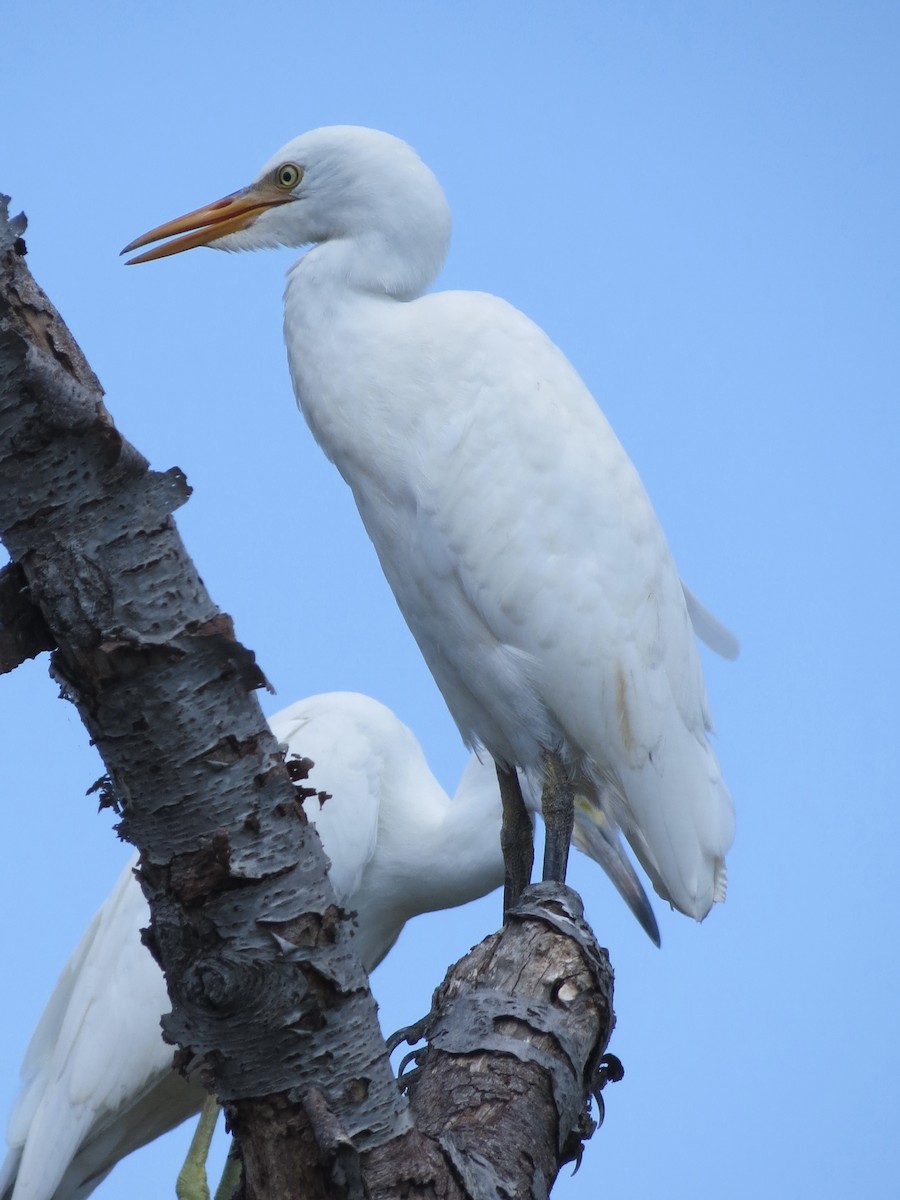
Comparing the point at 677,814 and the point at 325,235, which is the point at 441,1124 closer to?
the point at 677,814

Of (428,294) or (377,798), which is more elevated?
(428,294)

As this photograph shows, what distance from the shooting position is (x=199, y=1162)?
4.09m

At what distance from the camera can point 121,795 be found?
149 cm

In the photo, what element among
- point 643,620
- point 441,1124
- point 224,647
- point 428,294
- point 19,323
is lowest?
point 441,1124

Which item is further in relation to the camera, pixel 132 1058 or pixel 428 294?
pixel 132 1058

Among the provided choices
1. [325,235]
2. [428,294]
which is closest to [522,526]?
[428,294]

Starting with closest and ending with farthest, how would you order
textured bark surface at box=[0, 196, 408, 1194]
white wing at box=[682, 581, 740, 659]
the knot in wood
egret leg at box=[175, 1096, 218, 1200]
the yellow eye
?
textured bark surface at box=[0, 196, 408, 1194]
the knot in wood
the yellow eye
white wing at box=[682, 581, 740, 659]
egret leg at box=[175, 1096, 218, 1200]

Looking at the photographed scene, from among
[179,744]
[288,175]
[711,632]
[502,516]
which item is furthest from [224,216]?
[179,744]

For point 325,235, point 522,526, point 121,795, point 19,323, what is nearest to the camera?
point 19,323

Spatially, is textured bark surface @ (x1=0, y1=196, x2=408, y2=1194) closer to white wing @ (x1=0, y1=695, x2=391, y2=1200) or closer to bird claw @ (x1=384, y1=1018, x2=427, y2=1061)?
bird claw @ (x1=384, y1=1018, x2=427, y2=1061)

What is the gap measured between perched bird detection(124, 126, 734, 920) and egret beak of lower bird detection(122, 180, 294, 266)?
0.07 meters

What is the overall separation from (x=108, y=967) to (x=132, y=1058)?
0.26 m

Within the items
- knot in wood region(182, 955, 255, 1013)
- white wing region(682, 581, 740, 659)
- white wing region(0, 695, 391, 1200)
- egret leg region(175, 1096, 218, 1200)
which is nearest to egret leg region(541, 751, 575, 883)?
white wing region(682, 581, 740, 659)

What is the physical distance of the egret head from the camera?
3178mm
